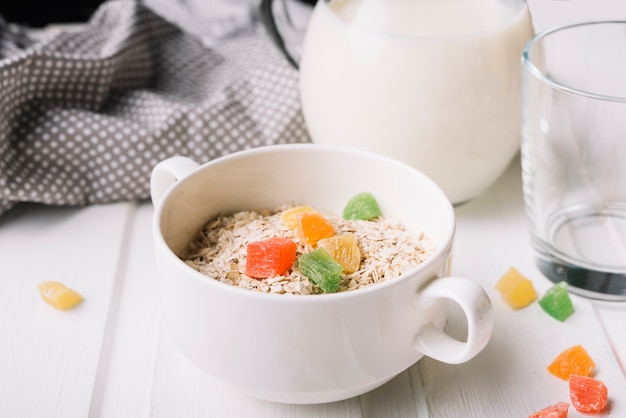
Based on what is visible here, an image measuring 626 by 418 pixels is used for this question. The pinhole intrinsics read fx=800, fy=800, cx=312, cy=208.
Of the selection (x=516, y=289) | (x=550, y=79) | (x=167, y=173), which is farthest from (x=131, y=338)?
(x=550, y=79)

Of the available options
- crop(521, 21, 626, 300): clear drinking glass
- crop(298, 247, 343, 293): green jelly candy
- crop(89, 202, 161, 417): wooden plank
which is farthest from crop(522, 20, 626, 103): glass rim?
crop(89, 202, 161, 417): wooden plank

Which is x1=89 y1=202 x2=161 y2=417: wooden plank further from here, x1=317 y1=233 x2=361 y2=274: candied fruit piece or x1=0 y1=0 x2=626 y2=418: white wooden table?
x1=317 y1=233 x2=361 y2=274: candied fruit piece

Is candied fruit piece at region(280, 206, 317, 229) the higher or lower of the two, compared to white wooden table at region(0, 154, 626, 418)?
higher

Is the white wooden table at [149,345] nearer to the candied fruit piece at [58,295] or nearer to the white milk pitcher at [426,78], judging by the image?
the candied fruit piece at [58,295]

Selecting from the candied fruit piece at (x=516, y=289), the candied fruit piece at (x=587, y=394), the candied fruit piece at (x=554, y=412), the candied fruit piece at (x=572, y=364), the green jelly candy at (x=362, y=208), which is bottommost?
the candied fruit piece at (x=516, y=289)

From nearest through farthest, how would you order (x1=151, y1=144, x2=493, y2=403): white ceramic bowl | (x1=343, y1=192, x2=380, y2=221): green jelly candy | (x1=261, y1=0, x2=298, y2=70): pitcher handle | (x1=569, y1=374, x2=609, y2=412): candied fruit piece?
(x1=151, y1=144, x2=493, y2=403): white ceramic bowl
(x1=569, y1=374, x2=609, y2=412): candied fruit piece
(x1=343, y1=192, x2=380, y2=221): green jelly candy
(x1=261, y1=0, x2=298, y2=70): pitcher handle

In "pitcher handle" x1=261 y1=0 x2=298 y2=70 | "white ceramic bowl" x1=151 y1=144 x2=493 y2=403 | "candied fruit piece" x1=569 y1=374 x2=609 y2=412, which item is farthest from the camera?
"pitcher handle" x1=261 y1=0 x2=298 y2=70

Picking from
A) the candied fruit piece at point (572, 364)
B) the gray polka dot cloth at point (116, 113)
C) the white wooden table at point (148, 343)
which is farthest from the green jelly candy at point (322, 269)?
the gray polka dot cloth at point (116, 113)

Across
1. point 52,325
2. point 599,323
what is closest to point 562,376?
point 599,323
